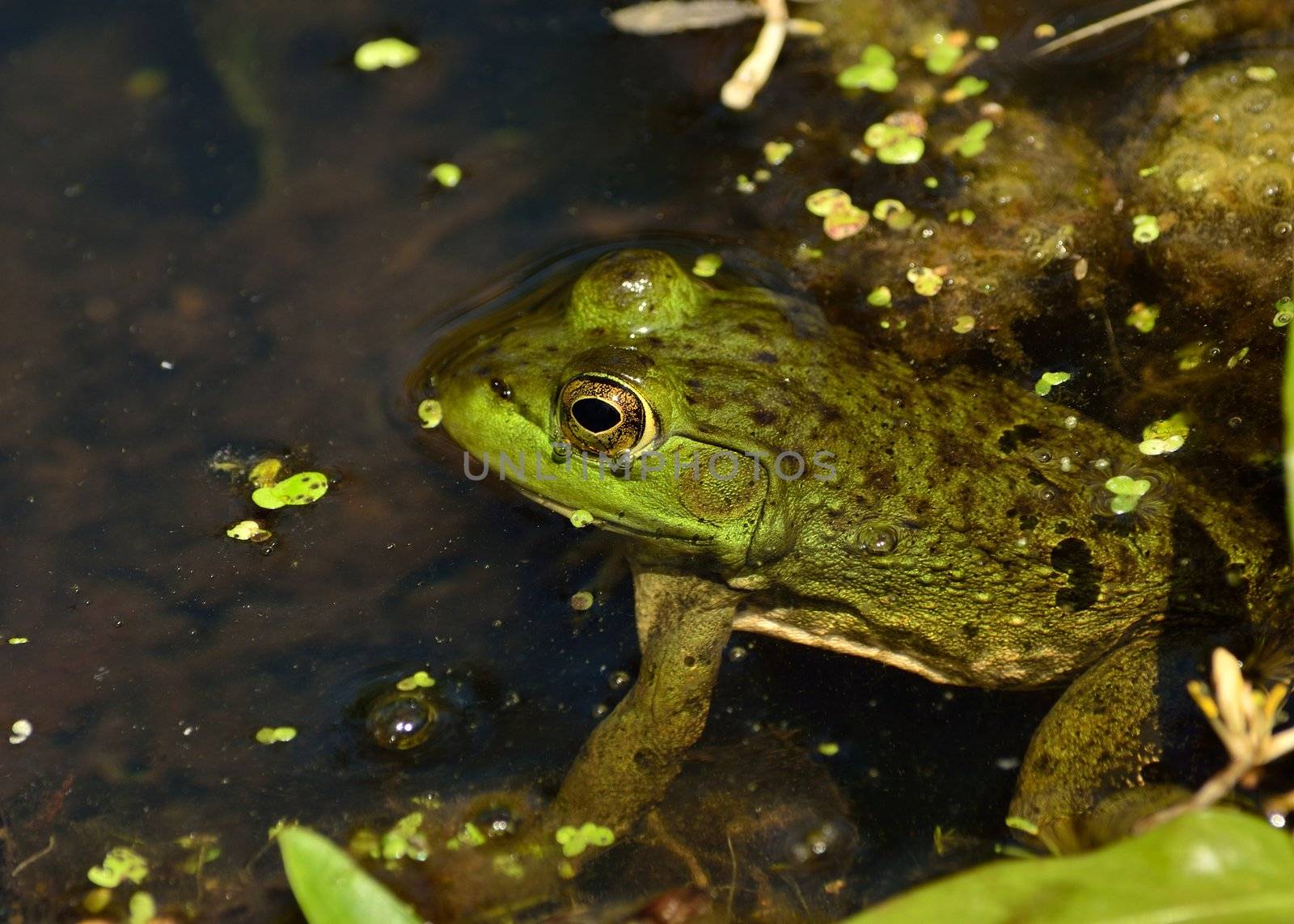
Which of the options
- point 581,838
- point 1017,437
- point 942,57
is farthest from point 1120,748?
point 942,57

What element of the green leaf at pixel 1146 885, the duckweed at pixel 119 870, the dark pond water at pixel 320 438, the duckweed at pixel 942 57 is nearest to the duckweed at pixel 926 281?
the dark pond water at pixel 320 438

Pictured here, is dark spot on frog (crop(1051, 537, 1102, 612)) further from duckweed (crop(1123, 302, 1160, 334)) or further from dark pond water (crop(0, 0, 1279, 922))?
duckweed (crop(1123, 302, 1160, 334))

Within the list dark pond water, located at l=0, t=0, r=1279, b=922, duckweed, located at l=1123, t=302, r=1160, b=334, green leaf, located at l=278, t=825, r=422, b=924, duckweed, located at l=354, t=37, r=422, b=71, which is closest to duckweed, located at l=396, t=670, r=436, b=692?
dark pond water, located at l=0, t=0, r=1279, b=922

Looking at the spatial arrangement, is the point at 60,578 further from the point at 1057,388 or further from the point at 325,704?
the point at 1057,388

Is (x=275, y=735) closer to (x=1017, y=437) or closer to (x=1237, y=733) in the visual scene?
(x=1017, y=437)

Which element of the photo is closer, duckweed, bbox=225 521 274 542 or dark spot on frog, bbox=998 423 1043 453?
dark spot on frog, bbox=998 423 1043 453

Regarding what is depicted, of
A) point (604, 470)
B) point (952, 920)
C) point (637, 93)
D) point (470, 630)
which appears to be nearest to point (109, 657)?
point (470, 630)

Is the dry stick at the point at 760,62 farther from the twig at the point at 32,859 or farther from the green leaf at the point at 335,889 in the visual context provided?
the twig at the point at 32,859

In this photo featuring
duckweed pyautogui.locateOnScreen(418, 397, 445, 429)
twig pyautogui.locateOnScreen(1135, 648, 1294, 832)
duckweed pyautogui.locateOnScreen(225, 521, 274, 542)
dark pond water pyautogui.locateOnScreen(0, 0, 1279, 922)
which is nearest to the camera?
twig pyautogui.locateOnScreen(1135, 648, 1294, 832)
